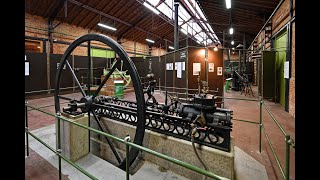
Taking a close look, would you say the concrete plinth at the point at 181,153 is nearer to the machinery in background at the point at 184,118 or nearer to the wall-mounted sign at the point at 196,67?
the machinery in background at the point at 184,118

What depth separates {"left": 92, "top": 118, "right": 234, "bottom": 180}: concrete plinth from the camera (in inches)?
82.2

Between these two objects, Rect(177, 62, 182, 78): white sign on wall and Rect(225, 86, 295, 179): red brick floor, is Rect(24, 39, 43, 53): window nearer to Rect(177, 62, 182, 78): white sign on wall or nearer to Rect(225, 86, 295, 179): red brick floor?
Rect(177, 62, 182, 78): white sign on wall

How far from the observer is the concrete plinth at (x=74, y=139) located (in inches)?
110

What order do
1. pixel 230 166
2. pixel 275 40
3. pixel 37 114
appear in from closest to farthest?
pixel 230 166 → pixel 37 114 → pixel 275 40

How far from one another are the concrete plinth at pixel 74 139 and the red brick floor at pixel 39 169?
296 mm

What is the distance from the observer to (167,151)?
2592 millimetres

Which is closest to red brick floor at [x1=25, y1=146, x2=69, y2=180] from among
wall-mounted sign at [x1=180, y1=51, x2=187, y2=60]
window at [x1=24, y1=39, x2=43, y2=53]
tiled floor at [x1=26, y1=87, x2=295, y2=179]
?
tiled floor at [x1=26, y1=87, x2=295, y2=179]

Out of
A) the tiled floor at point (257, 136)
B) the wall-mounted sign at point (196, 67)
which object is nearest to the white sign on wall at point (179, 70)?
the wall-mounted sign at point (196, 67)
